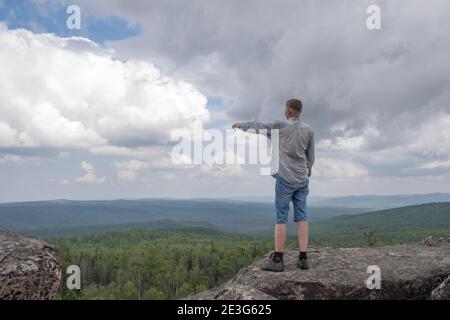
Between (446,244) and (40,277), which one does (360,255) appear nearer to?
(446,244)

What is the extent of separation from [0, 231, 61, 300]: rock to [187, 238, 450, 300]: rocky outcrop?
4.56 meters

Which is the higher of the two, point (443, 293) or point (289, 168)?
point (289, 168)

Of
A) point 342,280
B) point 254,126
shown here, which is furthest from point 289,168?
point 342,280

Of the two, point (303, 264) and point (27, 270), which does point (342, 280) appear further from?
point (27, 270)

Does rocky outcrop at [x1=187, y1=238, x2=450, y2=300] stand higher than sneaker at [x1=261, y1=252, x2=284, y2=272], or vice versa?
sneaker at [x1=261, y1=252, x2=284, y2=272]

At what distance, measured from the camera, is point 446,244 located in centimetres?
1432

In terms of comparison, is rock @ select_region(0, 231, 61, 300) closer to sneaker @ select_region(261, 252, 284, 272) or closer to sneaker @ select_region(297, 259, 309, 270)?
sneaker @ select_region(261, 252, 284, 272)

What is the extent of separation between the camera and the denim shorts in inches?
413

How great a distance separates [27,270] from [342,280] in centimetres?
837

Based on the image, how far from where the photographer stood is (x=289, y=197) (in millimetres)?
10547

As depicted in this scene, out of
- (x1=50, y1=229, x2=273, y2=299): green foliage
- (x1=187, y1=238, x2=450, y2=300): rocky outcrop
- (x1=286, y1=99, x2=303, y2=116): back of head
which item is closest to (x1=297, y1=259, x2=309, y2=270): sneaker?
(x1=187, y1=238, x2=450, y2=300): rocky outcrop

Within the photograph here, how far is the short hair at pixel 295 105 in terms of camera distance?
1051 centimetres

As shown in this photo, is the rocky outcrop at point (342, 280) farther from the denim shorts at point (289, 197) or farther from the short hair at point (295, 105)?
the short hair at point (295, 105)

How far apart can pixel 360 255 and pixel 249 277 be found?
4.08 m
